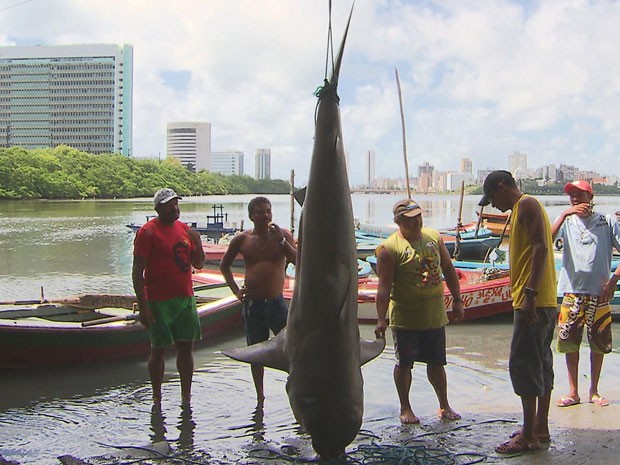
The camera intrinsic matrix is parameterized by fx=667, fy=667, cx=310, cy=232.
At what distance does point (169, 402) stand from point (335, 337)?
3531 millimetres

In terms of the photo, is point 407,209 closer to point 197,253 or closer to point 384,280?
point 384,280

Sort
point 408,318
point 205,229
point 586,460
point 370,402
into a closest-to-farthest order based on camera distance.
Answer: point 586,460 → point 408,318 → point 370,402 → point 205,229

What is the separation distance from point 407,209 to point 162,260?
2.11m

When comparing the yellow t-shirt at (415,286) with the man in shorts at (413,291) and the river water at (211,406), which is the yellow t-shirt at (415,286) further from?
the river water at (211,406)

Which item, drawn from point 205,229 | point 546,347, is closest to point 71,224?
point 205,229

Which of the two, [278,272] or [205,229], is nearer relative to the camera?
[278,272]

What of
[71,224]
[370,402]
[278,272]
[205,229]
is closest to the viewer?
[278,272]

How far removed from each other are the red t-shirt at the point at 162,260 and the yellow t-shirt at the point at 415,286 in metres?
1.79

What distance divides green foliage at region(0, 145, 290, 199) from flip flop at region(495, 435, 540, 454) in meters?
95.0

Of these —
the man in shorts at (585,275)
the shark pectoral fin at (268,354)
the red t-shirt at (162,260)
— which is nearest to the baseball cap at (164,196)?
the red t-shirt at (162,260)

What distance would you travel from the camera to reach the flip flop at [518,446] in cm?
438

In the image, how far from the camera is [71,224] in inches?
1983

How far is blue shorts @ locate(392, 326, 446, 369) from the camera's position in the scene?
515cm

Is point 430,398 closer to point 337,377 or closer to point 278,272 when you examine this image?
point 278,272
